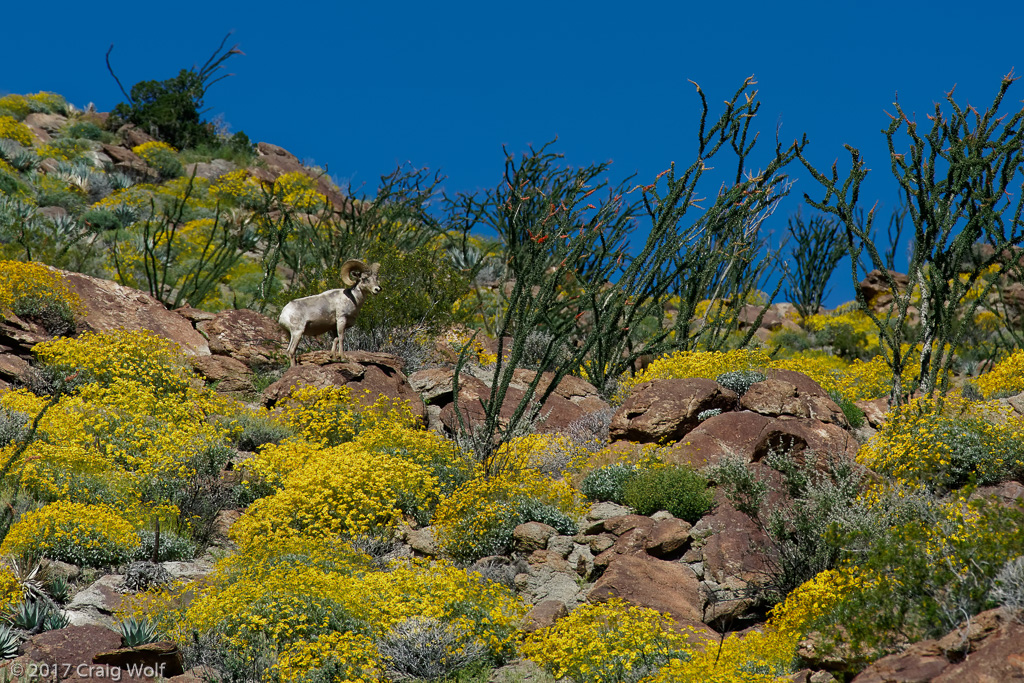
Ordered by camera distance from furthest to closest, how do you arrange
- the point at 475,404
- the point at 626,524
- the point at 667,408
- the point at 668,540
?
the point at 475,404, the point at 667,408, the point at 626,524, the point at 668,540

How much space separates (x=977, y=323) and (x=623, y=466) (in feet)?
57.1

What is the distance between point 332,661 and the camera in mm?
6945

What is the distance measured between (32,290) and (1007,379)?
49.4ft

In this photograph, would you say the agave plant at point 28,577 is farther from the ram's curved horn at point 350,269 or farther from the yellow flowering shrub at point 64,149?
the yellow flowering shrub at point 64,149

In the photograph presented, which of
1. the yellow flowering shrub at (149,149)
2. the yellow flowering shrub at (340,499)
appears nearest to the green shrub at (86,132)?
the yellow flowering shrub at (149,149)

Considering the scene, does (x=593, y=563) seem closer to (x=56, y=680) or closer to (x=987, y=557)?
(x=987, y=557)

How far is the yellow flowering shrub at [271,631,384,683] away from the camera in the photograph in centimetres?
673

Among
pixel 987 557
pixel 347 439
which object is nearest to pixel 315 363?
pixel 347 439

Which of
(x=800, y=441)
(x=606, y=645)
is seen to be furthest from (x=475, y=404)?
(x=606, y=645)

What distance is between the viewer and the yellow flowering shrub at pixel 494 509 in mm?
9469

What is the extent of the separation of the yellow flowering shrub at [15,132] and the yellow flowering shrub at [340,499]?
24878mm

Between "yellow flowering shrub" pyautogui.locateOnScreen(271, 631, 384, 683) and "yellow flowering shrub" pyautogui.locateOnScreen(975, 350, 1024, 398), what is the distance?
11213 millimetres

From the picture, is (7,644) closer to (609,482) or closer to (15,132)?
(609,482)

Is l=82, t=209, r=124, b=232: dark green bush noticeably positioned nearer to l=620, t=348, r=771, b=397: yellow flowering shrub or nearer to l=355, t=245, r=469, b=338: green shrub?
l=355, t=245, r=469, b=338: green shrub
